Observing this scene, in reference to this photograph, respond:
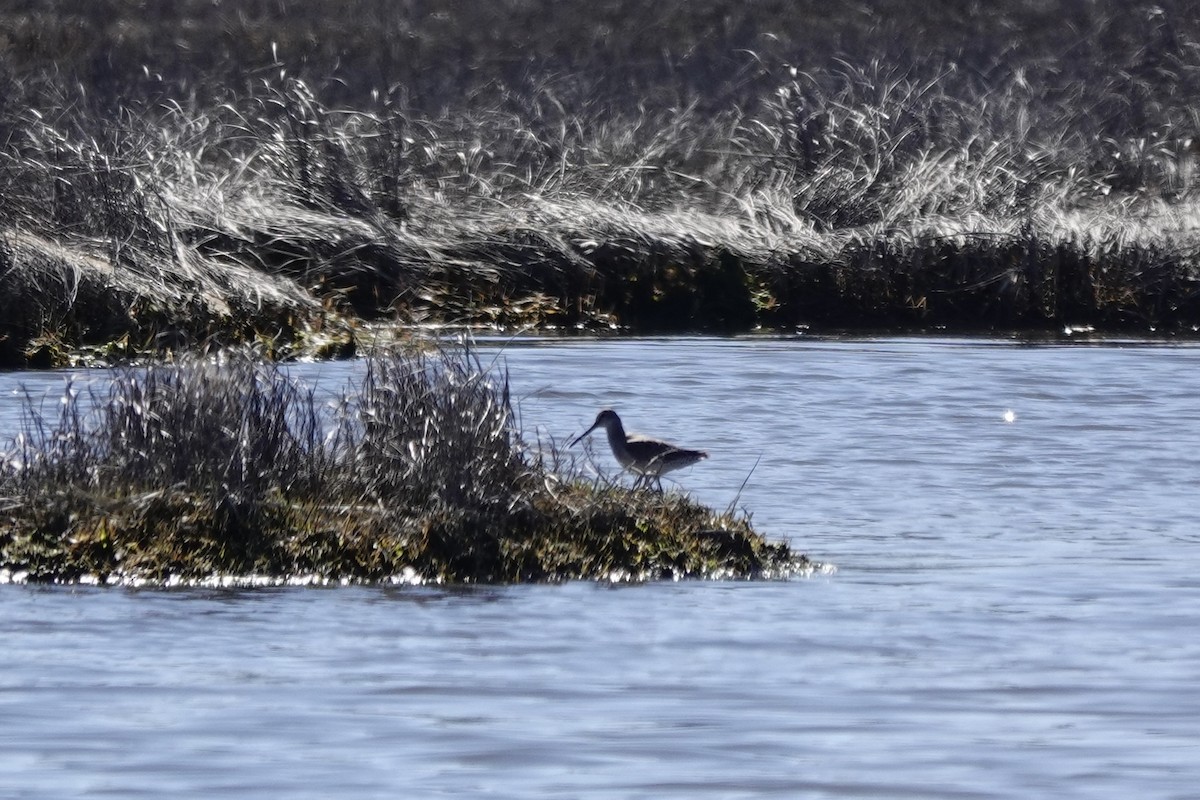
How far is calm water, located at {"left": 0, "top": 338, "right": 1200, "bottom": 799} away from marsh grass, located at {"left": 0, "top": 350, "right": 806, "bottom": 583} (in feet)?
0.77

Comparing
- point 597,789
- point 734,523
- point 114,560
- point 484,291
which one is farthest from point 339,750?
point 484,291

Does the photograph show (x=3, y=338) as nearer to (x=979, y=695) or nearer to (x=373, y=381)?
(x=373, y=381)

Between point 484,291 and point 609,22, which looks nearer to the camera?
point 484,291

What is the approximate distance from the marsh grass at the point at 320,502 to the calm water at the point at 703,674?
0.24 m

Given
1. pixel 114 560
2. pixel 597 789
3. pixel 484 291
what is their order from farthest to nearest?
pixel 484 291, pixel 114 560, pixel 597 789

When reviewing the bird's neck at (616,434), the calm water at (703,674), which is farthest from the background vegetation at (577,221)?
the calm water at (703,674)

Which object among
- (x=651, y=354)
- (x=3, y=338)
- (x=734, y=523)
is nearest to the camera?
(x=734, y=523)

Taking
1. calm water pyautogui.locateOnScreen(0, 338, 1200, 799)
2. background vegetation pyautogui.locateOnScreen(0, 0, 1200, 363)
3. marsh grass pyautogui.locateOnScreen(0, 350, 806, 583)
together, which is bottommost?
calm water pyautogui.locateOnScreen(0, 338, 1200, 799)

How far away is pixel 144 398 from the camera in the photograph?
10117 mm

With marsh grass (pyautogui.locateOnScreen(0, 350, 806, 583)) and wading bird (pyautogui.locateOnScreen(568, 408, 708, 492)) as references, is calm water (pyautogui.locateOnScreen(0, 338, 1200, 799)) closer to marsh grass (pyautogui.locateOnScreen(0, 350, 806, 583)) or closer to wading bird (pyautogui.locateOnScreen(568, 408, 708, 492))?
marsh grass (pyautogui.locateOnScreen(0, 350, 806, 583))

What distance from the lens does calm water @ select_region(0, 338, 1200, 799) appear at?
691cm

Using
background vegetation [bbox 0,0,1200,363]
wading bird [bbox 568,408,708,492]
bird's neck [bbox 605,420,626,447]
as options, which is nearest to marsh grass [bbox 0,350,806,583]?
wading bird [bbox 568,408,708,492]

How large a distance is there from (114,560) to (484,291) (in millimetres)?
13659

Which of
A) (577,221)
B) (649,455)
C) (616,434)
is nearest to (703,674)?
(649,455)
